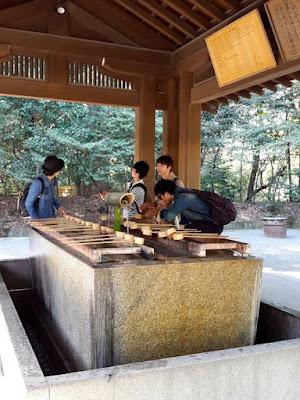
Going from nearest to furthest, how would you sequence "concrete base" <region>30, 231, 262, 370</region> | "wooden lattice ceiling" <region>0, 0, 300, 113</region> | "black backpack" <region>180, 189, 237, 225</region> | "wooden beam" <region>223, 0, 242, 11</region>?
1. "concrete base" <region>30, 231, 262, 370</region>
2. "black backpack" <region>180, 189, 237, 225</region>
3. "wooden beam" <region>223, 0, 242, 11</region>
4. "wooden lattice ceiling" <region>0, 0, 300, 113</region>

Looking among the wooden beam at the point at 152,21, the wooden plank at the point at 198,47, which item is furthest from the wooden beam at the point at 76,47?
the wooden beam at the point at 152,21

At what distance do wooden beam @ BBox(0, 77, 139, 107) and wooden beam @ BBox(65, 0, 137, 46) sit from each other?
2.43 feet

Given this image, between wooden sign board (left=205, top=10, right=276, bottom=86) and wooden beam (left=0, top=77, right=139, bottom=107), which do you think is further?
wooden beam (left=0, top=77, right=139, bottom=107)

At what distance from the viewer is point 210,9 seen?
4.71 meters

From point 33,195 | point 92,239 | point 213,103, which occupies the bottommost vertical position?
point 92,239

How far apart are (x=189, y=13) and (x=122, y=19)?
1252 mm

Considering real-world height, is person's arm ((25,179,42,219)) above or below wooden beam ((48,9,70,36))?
below

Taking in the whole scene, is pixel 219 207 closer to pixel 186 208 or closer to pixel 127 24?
pixel 186 208

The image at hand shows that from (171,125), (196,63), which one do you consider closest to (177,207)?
(196,63)

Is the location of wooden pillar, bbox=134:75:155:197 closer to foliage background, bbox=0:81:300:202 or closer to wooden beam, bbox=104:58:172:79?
wooden beam, bbox=104:58:172:79

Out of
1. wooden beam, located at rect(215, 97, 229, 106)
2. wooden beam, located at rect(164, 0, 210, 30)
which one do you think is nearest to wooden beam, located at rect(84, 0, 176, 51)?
wooden beam, located at rect(164, 0, 210, 30)

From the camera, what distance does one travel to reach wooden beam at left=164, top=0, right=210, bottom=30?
4.95 m

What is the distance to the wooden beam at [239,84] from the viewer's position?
161 inches

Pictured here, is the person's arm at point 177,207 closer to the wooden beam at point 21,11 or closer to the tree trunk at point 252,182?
the wooden beam at point 21,11
